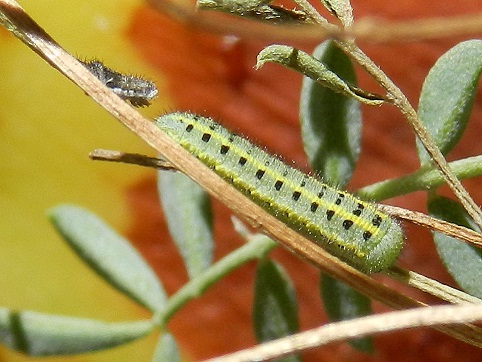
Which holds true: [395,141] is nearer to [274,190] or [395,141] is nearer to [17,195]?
[274,190]

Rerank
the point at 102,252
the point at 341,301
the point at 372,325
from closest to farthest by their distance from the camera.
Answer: the point at 372,325, the point at 341,301, the point at 102,252

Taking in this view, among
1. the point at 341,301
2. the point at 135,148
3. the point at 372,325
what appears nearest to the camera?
Answer: the point at 372,325

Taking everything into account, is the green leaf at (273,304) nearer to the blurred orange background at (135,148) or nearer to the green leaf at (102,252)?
the green leaf at (102,252)

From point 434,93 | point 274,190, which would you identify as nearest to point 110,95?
point 274,190

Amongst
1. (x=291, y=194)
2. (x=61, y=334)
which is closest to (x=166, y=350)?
(x=61, y=334)

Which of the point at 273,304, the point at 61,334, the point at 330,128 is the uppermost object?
the point at 330,128

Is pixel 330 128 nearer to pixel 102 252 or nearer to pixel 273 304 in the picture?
pixel 273 304

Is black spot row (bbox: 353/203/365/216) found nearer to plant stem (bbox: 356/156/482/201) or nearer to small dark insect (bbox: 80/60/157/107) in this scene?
plant stem (bbox: 356/156/482/201)
